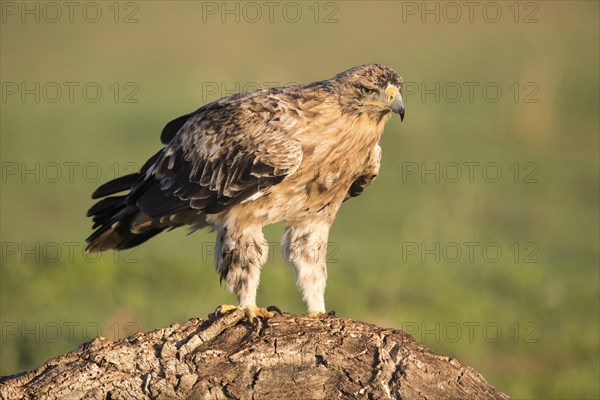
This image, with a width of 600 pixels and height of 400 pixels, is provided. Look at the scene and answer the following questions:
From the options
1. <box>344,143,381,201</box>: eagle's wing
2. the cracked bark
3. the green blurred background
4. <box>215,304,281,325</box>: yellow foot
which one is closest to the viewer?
the cracked bark

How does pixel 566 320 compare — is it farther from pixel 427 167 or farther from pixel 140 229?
pixel 140 229

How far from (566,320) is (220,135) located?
236 inches

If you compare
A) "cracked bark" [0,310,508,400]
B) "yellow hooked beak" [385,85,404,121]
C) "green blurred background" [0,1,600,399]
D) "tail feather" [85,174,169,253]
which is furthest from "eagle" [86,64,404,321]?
"green blurred background" [0,1,600,399]

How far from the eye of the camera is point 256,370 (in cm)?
593

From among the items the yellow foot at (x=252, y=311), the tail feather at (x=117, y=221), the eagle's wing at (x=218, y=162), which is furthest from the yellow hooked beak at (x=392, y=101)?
the tail feather at (x=117, y=221)

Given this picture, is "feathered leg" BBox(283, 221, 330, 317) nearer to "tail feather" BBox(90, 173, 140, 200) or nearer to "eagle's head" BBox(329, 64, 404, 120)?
"eagle's head" BBox(329, 64, 404, 120)

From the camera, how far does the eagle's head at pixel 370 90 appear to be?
737cm

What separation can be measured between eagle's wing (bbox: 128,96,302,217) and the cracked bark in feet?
4.69

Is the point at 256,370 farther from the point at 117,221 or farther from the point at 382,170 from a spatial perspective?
the point at 382,170

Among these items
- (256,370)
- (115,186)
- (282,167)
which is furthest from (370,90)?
(256,370)

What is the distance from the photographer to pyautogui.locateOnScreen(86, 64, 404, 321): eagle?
24.3 feet

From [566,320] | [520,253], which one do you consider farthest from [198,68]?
[566,320]

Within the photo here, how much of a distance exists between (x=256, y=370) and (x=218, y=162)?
2133mm

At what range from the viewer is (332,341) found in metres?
6.14
